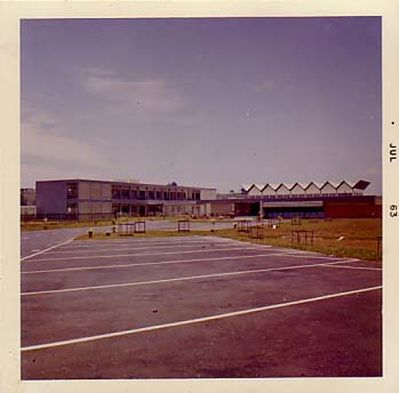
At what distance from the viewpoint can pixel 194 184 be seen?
1.86m

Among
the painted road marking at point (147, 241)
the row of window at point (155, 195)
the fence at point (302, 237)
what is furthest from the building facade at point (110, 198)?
the fence at point (302, 237)

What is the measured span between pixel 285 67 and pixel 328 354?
105 cm

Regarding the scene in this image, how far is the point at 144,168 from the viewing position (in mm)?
1847

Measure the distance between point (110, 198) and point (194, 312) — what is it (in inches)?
21.0

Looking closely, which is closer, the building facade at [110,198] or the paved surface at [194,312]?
the paved surface at [194,312]

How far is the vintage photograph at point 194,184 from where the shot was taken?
5.70 feet

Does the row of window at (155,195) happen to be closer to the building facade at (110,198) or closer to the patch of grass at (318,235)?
the building facade at (110,198)

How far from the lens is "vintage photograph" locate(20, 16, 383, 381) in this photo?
1.74 metres

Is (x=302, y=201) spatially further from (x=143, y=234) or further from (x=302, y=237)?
(x=143, y=234)

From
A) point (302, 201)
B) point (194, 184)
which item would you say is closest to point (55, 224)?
point (194, 184)

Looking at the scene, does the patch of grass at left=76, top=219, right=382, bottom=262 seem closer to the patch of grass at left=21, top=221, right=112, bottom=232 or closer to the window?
the patch of grass at left=21, top=221, right=112, bottom=232

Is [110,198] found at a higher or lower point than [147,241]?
higher

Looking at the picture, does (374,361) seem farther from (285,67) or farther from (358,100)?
(285,67)
